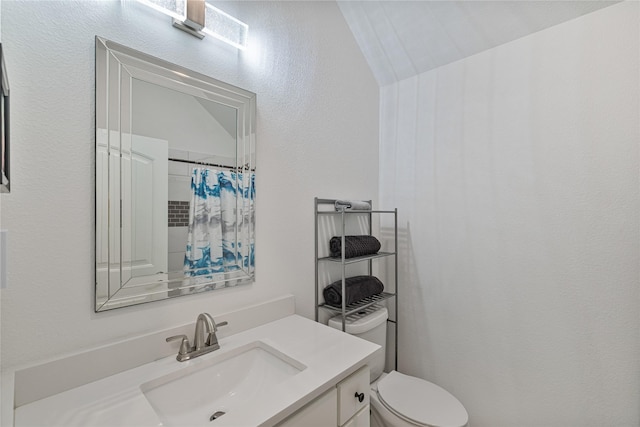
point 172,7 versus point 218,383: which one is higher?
point 172,7

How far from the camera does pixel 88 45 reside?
2.83ft

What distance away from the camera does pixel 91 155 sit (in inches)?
34.3

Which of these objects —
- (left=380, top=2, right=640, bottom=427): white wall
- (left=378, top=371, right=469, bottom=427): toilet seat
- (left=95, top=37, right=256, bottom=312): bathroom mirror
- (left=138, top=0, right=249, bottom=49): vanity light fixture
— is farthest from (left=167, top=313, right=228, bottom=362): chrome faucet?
(left=380, top=2, right=640, bottom=427): white wall

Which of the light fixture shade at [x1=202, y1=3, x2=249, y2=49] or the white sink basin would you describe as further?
the light fixture shade at [x1=202, y1=3, x2=249, y2=49]

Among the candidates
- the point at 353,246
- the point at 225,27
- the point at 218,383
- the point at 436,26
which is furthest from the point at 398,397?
the point at 436,26

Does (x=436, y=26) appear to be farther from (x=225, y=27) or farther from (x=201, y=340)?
(x=201, y=340)

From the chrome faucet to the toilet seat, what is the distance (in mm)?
911

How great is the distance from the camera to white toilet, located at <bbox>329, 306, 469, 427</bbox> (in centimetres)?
130

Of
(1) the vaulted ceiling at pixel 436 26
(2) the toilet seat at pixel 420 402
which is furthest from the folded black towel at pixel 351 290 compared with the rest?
(1) the vaulted ceiling at pixel 436 26

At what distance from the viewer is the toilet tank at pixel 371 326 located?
60.1 inches

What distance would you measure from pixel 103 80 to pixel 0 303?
0.66 metres

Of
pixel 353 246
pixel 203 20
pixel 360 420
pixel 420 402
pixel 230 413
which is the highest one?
pixel 203 20

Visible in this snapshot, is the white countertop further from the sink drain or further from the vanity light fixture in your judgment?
the vanity light fixture

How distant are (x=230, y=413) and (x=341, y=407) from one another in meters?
0.38
